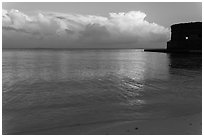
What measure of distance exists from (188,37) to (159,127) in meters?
49.2

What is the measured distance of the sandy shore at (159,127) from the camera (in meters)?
3.92

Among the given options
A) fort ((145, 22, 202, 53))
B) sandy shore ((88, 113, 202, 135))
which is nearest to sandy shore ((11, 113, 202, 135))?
sandy shore ((88, 113, 202, 135))

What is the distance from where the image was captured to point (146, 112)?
18.5ft

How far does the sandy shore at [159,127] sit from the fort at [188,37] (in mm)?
45719

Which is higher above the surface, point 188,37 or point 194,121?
point 188,37

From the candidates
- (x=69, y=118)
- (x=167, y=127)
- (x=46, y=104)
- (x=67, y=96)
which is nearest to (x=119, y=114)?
(x=69, y=118)

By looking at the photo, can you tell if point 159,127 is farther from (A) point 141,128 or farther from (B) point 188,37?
Answer: (B) point 188,37

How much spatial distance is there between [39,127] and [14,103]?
2541mm

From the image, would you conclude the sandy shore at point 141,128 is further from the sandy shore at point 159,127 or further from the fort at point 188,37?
the fort at point 188,37

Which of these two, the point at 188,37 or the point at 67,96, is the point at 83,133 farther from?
the point at 188,37

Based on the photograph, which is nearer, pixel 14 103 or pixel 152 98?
pixel 14 103

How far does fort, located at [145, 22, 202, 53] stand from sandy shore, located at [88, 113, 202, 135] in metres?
45.7

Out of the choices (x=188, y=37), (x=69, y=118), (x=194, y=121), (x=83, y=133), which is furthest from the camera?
(x=188, y=37)

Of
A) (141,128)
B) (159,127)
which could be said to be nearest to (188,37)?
(159,127)
